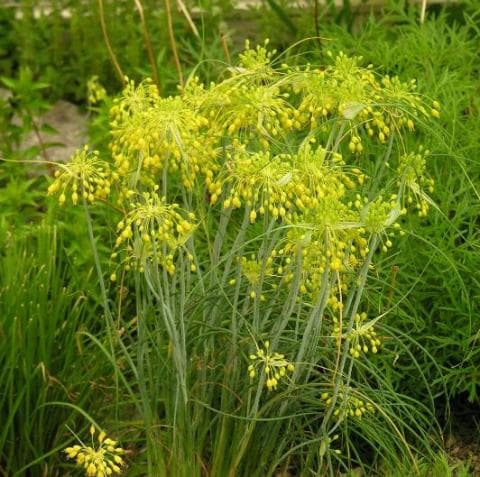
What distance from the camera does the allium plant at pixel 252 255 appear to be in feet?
10.5

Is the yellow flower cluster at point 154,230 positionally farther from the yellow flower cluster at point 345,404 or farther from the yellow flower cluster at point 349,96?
the yellow flower cluster at point 345,404

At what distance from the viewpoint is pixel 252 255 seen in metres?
3.64

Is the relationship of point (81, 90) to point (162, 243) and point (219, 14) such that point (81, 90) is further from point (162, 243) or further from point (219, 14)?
point (162, 243)

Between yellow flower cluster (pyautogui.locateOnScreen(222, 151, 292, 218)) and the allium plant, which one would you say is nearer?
yellow flower cluster (pyautogui.locateOnScreen(222, 151, 292, 218))

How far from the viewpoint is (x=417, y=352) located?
4586 millimetres

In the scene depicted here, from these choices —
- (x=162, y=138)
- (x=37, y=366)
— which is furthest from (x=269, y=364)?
(x=37, y=366)

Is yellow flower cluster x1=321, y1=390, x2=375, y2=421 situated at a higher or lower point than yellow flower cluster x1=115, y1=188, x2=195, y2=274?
lower

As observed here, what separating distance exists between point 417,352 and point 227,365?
3.82 feet

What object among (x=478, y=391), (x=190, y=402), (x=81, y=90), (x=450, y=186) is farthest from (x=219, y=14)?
(x=190, y=402)

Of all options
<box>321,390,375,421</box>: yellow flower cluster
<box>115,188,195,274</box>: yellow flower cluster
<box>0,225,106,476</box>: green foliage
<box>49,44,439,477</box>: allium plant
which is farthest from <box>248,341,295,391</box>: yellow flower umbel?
<box>0,225,106,476</box>: green foliage

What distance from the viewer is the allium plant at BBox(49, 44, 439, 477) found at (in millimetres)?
3195

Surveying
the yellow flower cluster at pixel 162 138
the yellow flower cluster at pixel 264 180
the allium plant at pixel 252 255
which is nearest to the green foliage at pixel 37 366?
the allium plant at pixel 252 255

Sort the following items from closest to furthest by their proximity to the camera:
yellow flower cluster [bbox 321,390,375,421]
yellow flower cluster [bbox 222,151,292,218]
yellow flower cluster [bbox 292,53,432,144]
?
yellow flower cluster [bbox 222,151,292,218], yellow flower cluster [bbox 292,53,432,144], yellow flower cluster [bbox 321,390,375,421]

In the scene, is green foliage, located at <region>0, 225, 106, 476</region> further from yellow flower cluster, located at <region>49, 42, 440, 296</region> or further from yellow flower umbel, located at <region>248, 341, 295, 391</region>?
yellow flower umbel, located at <region>248, 341, 295, 391</region>
